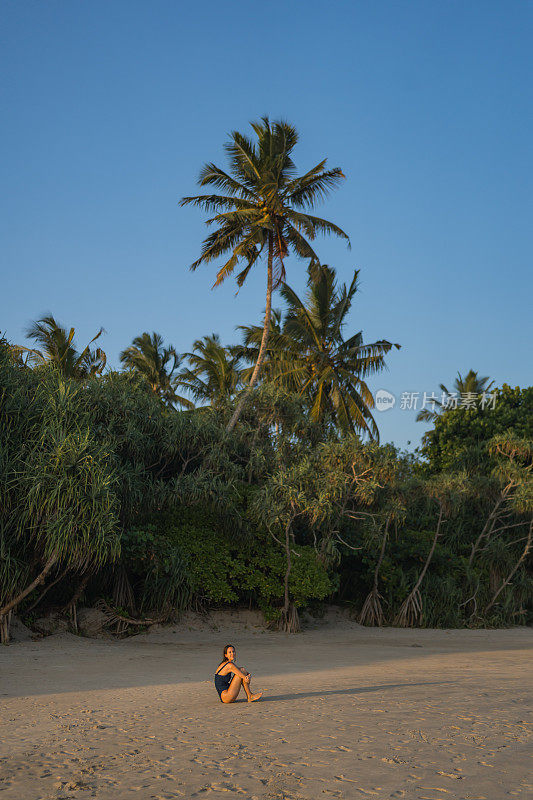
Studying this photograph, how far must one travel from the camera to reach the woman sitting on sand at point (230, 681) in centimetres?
707

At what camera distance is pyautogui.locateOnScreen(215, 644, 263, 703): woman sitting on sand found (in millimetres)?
7066

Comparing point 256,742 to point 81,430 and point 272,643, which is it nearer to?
point 81,430

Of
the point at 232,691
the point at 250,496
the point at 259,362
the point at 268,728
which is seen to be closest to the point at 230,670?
the point at 232,691

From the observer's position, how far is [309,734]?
557cm

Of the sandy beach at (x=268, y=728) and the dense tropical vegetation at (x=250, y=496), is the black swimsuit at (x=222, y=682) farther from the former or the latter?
the dense tropical vegetation at (x=250, y=496)

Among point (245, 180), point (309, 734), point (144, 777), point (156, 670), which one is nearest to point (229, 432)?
point (156, 670)

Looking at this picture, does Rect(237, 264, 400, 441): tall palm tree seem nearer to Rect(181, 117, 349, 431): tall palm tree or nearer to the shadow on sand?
Rect(181, 117, 349, 431): tall palm tree

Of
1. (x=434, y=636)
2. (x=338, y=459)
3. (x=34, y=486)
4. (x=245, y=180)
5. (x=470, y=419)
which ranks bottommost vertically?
(x=434, y=636)

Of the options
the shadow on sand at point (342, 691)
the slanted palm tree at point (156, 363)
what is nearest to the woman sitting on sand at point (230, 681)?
the shadow on sand at point (342, 691)

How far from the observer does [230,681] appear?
7137 millimetres

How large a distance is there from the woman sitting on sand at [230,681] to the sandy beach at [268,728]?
13cm

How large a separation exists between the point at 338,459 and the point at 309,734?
9.82 meters

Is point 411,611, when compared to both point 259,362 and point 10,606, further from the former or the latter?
point 10,606

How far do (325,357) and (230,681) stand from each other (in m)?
18.1
